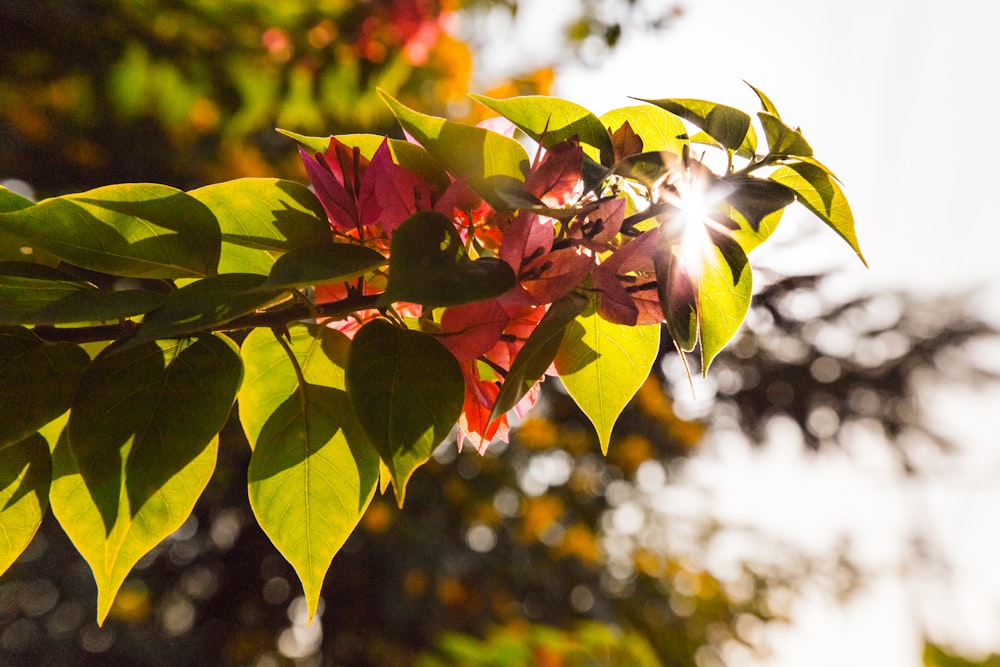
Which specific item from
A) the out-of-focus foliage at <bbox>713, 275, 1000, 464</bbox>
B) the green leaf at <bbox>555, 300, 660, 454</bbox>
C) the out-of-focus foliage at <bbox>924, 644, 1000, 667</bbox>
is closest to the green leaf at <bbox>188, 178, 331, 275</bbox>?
the green leaf at <bbox>555, 300, 660, 454</bbox>

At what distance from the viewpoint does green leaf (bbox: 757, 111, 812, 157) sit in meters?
0.24

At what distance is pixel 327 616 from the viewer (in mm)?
1592

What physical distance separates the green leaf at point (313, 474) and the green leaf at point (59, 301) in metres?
0.07

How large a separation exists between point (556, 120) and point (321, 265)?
108 millimetres

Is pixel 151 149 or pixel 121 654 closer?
pixel 121 654

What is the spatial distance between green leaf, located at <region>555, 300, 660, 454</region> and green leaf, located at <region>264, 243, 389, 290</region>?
3.9 inches

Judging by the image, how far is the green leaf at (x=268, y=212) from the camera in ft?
0.87

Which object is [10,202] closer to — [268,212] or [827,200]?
[268,212]

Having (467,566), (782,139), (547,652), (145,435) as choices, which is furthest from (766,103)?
(467,566)

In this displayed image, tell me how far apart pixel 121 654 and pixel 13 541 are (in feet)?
4.70

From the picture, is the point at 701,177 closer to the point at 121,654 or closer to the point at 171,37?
the point at 171,37

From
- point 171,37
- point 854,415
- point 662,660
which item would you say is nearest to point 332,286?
point 171,37

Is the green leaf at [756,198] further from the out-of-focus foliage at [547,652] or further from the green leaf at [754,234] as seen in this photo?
the out-of-focus foliage at [547,652]

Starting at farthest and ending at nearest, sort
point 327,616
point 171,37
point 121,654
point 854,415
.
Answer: point 854,415, point 327,616, point 121,654, point 171,37
